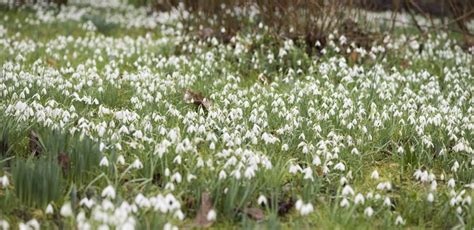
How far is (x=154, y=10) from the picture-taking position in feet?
36.2

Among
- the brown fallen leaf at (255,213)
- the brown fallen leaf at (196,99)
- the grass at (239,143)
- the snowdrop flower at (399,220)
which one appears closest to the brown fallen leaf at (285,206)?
the grass at (239,143)

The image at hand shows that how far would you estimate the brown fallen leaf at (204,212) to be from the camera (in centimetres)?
295

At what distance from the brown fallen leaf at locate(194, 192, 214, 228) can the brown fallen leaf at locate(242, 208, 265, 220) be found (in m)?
0.18

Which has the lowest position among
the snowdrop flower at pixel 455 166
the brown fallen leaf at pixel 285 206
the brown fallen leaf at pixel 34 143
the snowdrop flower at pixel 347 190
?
the brown fallen leaf at pixel 285 206

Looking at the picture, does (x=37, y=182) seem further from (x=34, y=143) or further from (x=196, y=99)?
(x=196, y=99)

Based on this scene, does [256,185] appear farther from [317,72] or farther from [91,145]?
[317,72]

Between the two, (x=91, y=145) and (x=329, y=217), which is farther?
(x=91, y=145)

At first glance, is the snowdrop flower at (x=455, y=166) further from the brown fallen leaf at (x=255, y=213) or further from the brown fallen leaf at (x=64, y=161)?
the brown fallen leaf at (x=64, y=161)

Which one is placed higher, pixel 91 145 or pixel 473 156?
pixel 91 145

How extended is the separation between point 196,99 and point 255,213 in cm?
206

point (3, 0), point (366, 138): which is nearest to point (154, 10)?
point (3, 0)

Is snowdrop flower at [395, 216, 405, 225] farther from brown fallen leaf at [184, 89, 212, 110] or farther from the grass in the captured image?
brown fallen leaf at [184, 89, 212, 110]

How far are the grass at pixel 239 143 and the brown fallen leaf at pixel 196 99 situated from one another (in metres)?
0.08

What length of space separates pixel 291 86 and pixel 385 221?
115 inches
